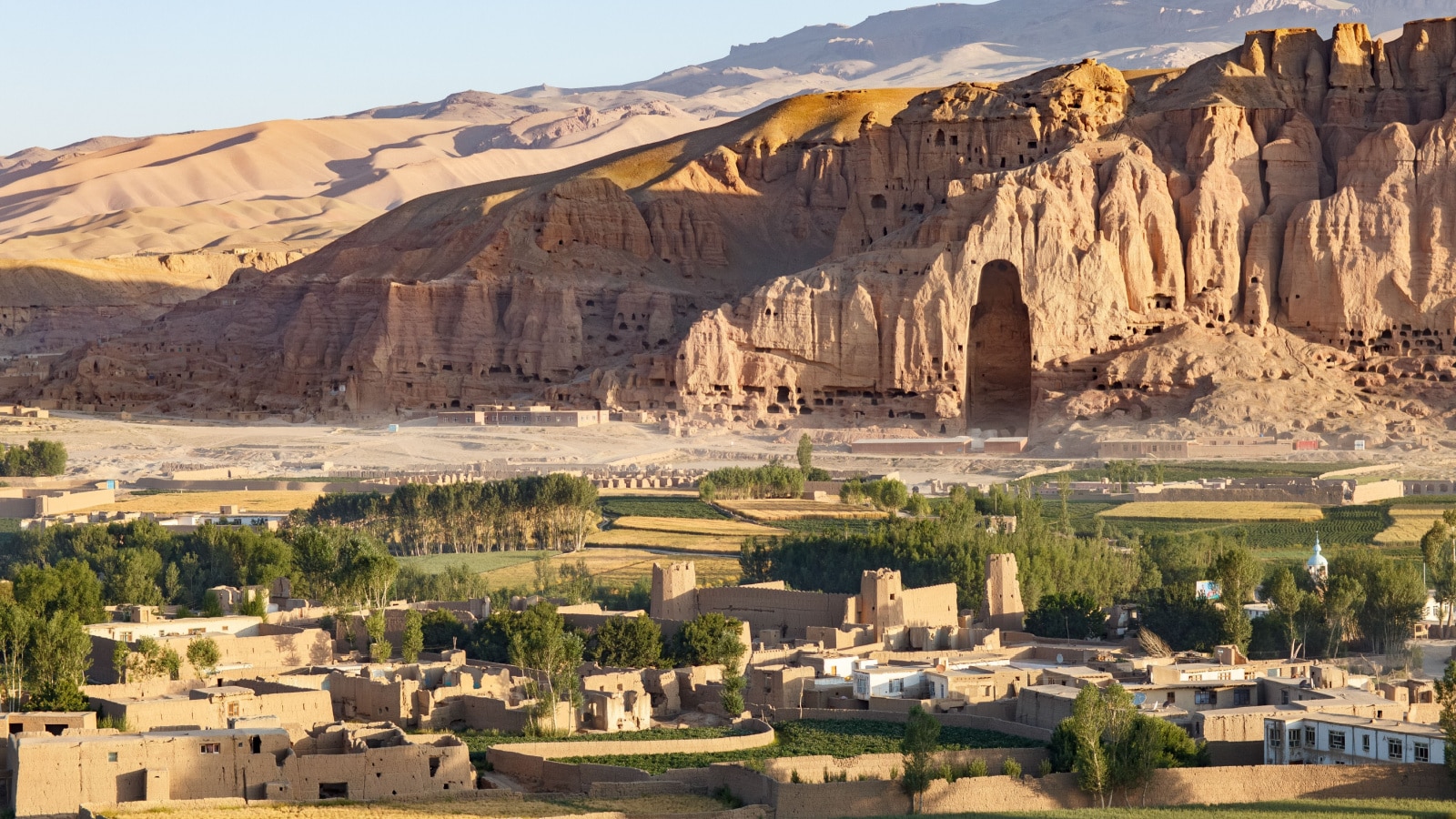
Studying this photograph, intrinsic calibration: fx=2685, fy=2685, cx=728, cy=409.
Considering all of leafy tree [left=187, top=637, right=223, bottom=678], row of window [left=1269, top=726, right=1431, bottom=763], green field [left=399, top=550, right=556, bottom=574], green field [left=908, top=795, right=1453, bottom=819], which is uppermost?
leafy tree [left=187, top=637, right=223, bottom=678]

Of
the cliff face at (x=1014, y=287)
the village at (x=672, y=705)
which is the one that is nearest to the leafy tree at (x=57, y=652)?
the village at (x=672, y=705)

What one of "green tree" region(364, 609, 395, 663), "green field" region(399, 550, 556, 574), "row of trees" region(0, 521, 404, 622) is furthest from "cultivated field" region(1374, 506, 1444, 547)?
"green tree" region(364, 609, 395, 663)

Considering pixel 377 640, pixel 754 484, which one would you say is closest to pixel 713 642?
pixel 377 640

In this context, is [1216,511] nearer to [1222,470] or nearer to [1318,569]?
[1222,470]

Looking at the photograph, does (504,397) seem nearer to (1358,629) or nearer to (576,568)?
(576,568)

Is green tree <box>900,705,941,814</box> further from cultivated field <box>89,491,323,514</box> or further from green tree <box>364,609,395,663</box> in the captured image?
cultivated field <box>89,491,323,514</box>
